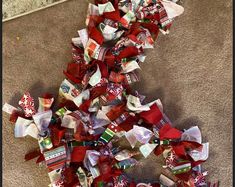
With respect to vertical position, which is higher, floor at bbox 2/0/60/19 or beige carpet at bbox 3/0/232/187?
floor at bbox 2/0/60/19

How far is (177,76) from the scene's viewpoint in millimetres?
1156

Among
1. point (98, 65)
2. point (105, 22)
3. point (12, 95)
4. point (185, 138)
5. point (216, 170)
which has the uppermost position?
point (105, 22)

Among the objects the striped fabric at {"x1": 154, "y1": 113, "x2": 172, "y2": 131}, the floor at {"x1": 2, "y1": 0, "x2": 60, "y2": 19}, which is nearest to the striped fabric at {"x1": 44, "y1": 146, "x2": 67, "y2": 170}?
the striped fabric at {"x1": 154, "y1": 113, "x2": 172, "y2": 131}

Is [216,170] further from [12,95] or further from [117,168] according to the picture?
[12,95]

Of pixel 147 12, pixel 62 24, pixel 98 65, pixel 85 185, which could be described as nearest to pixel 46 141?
pixel 85 185

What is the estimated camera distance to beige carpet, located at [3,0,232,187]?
45.4 inches

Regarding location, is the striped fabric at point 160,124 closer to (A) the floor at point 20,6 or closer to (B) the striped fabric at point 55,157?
(B) the striped fabric at point 55,157

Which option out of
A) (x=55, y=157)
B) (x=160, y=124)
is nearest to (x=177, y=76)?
(x=160, y=124)

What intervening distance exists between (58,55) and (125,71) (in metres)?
0.23

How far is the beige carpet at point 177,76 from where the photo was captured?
115 cm

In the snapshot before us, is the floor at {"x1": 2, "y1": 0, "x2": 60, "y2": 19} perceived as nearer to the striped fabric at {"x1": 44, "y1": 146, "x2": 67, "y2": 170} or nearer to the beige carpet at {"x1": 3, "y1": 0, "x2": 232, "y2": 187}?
the beige carpet at {"x1": 3, "y1": 0, "x2": 232, "y2": 187}

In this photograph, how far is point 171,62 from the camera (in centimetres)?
116

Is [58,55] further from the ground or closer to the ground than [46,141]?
further from the ground

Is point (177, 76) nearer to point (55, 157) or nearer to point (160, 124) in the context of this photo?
point (160, 124)
